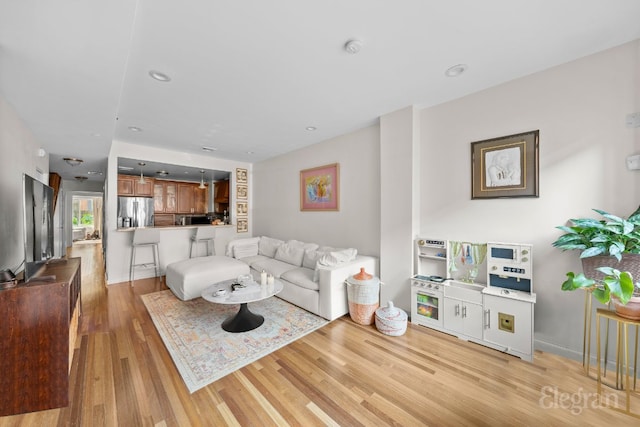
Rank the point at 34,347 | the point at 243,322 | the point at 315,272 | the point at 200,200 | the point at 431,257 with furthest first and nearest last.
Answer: the point at 200,200 < the point at 315,272 < the point at 431,257 < the point at 243,322 < the point at 34,347

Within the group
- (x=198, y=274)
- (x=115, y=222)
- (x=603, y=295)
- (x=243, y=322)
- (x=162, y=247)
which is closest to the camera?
(x=603, y=295)

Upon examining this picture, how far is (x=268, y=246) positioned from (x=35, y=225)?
3066 mm

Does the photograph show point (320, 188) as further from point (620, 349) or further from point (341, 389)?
point (620, 349)

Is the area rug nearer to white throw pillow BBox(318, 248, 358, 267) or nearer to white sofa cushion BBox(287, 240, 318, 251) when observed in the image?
white throw pillow BBox(318, 248, 358, 267)

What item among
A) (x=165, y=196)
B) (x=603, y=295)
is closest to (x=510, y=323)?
(x=603, y=295)

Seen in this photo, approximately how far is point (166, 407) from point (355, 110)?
10.6ft

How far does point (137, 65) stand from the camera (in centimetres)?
199

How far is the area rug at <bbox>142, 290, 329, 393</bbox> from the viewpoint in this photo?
2.04m

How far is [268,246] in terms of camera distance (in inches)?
185

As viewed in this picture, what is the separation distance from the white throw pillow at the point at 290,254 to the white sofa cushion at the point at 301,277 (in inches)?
11.9

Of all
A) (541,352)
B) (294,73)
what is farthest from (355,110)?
(541,352)

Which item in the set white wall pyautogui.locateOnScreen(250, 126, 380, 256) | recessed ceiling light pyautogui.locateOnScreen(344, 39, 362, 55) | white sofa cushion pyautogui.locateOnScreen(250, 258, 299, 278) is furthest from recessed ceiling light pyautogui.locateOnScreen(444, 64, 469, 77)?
white sofa cushion pyautogui.locateOnScreen(250, 258, 299, 278)

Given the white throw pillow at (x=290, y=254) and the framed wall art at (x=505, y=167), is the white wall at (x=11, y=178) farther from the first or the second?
the framed wall art at (x=505, y=167)

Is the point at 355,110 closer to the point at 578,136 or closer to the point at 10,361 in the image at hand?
the point at 578,136
